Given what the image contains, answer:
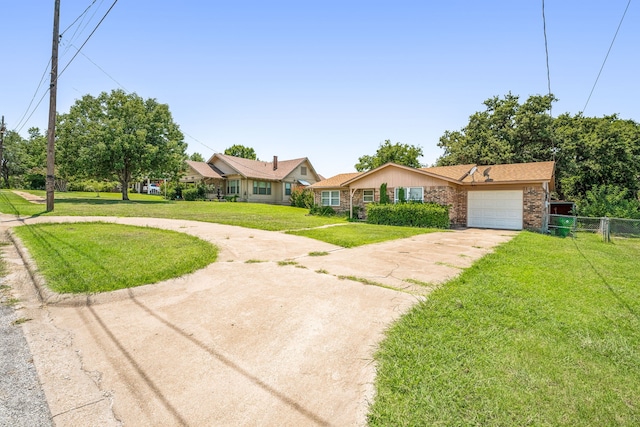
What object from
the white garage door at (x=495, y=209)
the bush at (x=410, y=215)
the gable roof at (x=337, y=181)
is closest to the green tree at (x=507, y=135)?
the white garage door at (x=495, y=209)

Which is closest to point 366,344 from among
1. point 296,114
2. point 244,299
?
point 244,299

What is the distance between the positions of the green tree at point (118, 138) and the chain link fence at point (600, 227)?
28551mm

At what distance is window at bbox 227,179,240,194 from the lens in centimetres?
3042

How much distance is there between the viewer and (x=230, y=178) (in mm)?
31109

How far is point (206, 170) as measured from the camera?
105 feet

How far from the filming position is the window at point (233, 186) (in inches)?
1198

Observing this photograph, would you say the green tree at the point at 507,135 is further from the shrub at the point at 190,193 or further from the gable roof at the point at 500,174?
the shrub at the point at 190,193

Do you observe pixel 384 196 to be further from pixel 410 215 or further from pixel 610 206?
pixel 610 206

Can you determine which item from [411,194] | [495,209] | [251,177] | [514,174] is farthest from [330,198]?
[514,174]

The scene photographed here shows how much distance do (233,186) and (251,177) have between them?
308cm

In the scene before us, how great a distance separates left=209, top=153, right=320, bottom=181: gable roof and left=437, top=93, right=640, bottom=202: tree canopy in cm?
1616

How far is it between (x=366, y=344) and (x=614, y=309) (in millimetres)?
3826

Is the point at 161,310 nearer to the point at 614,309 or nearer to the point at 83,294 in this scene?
the point at 83,294

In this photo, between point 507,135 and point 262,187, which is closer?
point 507,135
